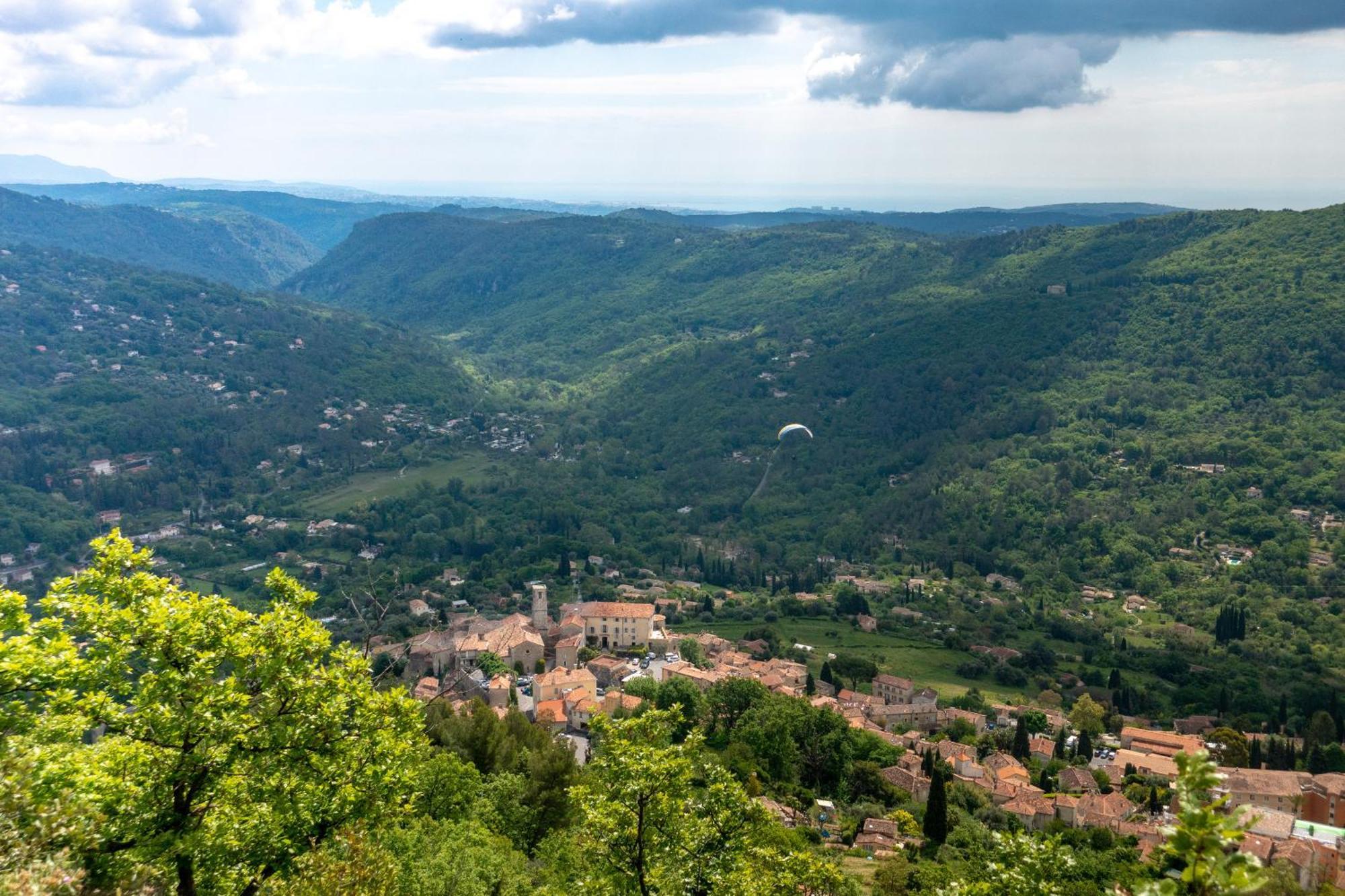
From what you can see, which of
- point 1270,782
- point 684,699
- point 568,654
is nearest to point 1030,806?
point 1270,782

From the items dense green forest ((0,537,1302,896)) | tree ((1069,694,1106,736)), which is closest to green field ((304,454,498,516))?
tree ((1069,694,1106,736))

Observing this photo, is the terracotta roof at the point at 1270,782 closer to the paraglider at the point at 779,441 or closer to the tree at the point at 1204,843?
the tree at the point at 1204,843

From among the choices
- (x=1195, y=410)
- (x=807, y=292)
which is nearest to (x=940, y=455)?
(x=1195, y=410)

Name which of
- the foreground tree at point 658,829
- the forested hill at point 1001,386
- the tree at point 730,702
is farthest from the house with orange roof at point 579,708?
the forested hill at point 1001,386

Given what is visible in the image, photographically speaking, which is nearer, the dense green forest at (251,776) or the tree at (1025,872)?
the dense green forest at (251,776)

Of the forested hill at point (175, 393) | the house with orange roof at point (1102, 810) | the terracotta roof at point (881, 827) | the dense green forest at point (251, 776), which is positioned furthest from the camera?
the forested hill at point (175, 393)

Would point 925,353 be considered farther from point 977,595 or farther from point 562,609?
point 562,609

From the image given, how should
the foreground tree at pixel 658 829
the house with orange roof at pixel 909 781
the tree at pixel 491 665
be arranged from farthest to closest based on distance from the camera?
the tree at pixel 491 665
the house with orange roof at pixel 909 781
the foreground tree at pixel 658 829
